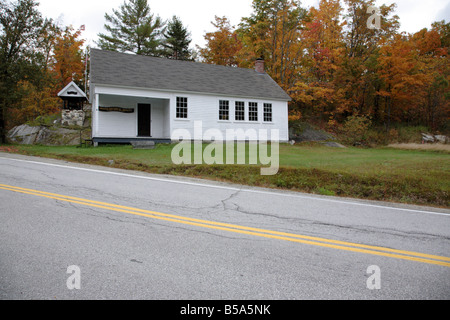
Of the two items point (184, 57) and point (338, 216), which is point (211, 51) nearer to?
point (184, 57)

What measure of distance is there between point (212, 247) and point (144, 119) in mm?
17979

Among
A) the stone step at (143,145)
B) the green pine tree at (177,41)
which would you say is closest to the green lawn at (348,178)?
the stone step at (143,145)

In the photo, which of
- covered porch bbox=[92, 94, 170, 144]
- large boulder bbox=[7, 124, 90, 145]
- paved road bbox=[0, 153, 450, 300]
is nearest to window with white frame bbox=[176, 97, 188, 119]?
covered porch bbox=[92, 94, 170, 144]

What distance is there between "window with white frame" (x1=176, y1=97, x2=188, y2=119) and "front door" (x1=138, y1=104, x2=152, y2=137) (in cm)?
234

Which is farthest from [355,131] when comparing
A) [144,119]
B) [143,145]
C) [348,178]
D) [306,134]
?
[143,145]

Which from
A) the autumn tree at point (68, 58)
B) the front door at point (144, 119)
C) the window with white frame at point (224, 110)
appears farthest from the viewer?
the autumn tree at point (68, 58)

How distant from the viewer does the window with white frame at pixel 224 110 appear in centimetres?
2086

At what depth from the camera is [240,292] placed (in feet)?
9.00

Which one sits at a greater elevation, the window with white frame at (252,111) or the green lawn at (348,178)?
Answer: the window with white frame at (252,111)

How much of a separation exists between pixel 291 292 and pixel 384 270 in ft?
4.32

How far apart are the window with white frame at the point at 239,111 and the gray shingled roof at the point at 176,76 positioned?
0.71 m

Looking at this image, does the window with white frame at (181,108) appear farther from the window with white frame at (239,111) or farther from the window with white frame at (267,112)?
the window with white frame at (267,112)

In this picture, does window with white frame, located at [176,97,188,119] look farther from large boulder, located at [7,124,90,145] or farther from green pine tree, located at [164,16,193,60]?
green pine tree, located at [164,16,193,60]

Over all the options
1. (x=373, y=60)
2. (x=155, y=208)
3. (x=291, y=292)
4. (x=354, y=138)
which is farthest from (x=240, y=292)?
(x=373, y=60)
